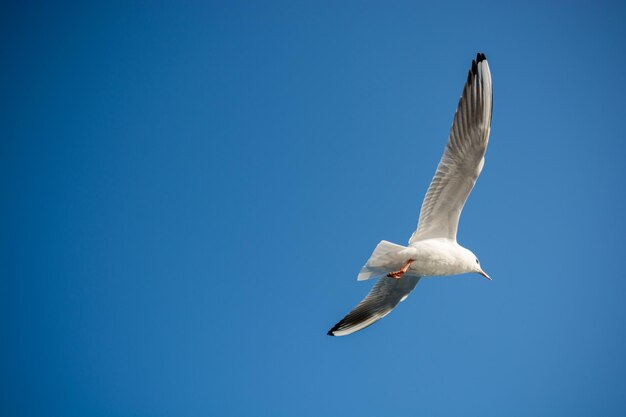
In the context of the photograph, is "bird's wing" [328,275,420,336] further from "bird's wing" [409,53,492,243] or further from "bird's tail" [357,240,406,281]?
"bird's wing" [409,53,492,243]

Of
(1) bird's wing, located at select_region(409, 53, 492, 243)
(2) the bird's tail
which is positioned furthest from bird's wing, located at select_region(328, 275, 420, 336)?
(1) bird's wing, located at select_region(409, 53, 492, 243)

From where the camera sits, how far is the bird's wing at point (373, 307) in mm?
6934

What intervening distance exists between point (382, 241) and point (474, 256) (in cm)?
137

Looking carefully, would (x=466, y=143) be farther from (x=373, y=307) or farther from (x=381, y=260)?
(x=373, y=307)

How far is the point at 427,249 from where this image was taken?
19.3 feet

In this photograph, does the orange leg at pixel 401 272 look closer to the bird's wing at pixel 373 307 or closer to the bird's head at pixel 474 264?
the bird's head at pixel 474 264

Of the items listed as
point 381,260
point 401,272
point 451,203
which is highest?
point 451,203

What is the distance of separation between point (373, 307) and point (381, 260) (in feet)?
4.71

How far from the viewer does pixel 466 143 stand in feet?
Answer: 18.3

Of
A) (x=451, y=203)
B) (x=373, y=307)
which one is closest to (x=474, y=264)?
(x=451, y=203)

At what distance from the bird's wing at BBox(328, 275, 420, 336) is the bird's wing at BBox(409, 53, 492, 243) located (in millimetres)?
1660

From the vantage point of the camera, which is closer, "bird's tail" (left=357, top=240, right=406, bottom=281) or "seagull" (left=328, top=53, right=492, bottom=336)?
"seagull" (left=328, top=53, right=492, bottom=336)

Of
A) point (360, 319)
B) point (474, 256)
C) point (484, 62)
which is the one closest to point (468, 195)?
point (474, 256)

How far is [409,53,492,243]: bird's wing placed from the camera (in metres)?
5.53
